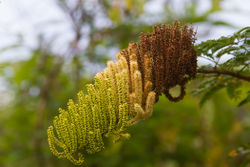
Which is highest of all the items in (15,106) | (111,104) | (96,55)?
(111,104)

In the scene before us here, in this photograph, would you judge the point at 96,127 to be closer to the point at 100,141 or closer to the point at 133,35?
the point at 100,141

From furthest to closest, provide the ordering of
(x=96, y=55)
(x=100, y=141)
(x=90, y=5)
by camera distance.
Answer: (x=90, y=5) < (x=96, y=55) < (x=100, y=141)

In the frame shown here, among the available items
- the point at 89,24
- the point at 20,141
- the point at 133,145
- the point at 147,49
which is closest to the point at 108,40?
the point at 89,24

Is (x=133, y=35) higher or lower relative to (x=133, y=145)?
higher

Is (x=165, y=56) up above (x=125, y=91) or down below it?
above

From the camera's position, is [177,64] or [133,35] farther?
[133,35]
